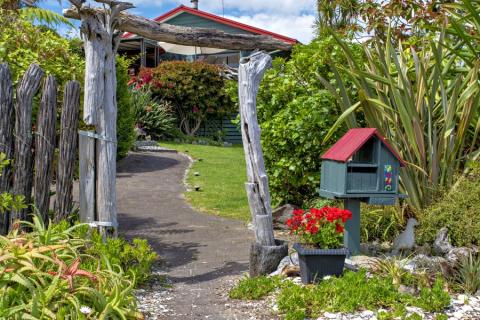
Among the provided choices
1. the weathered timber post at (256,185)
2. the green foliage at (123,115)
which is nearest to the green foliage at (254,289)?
the weathered timber post at (256,185)

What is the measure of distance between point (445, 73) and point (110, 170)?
13.8 feet

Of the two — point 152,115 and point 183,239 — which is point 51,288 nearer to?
point 183,239

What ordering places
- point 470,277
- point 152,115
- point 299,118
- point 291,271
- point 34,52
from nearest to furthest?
point 470,277, point 291,271, point 34,52, point 299,118, point 152,115

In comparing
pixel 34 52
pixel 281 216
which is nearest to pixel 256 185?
pixel 281 216

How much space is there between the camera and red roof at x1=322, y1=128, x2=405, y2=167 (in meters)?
5.77

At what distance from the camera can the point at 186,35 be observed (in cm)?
608

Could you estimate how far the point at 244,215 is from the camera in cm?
931

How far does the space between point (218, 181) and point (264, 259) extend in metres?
6.83

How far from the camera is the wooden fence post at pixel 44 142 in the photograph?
5.58 metres

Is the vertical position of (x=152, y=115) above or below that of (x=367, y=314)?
above

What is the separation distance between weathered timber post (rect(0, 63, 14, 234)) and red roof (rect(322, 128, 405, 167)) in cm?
321

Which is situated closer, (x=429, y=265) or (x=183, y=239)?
(x=429, y=265)

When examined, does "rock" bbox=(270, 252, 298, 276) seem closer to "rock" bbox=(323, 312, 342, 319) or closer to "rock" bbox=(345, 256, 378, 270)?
"rock" bbox=(345, 256, 378, 270)

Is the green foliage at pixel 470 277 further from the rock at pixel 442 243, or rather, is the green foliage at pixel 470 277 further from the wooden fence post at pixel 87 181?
the wooden fence post at pixel 87 181
